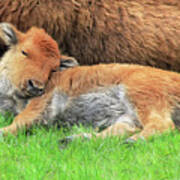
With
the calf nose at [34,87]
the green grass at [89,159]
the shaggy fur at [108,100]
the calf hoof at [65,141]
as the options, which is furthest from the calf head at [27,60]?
the calf hoof at [65,141]

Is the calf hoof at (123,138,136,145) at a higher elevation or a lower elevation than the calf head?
lower

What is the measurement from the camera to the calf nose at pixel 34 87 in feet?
14.7

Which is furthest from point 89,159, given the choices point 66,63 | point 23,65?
point 66,63

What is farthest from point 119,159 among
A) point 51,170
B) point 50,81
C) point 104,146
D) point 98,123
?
point 50,81

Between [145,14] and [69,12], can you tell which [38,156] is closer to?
[69,12]

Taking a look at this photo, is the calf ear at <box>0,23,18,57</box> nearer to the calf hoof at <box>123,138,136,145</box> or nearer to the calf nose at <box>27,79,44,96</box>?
the calf nose at <box>27,79,44,96</box>

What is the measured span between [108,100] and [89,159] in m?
0.99

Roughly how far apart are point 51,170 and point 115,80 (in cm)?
138

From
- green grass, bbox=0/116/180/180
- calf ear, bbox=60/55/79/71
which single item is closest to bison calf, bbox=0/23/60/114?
calf ear, bbox=60/55/79/71

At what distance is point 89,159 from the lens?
3.64 meters

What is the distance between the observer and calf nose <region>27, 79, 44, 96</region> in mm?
4473

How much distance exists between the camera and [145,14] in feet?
18.8

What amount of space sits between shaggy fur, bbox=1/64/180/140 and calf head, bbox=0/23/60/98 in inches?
4.8

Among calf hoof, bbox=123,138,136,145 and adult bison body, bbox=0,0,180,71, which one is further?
adult bison body, bbox=0,0,180,71
